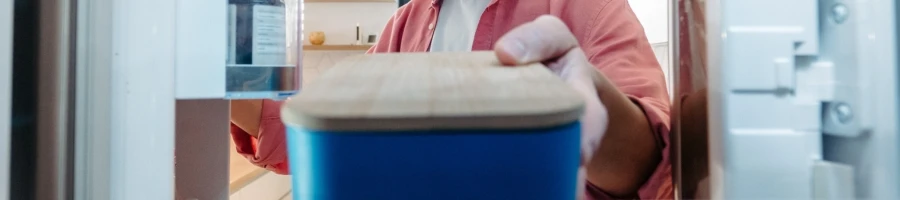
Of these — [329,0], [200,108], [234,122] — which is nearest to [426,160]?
[200,108]

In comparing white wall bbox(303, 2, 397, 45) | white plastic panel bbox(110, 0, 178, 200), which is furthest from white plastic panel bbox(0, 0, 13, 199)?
white wall bbox(303, 2, 397, 45)

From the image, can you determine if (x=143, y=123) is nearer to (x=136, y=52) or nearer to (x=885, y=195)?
(x=136, y=52)

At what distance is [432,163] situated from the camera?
0.19 meters

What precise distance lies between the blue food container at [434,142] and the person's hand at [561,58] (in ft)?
0.32

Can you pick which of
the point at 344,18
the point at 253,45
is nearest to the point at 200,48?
Result: the point at 253,45

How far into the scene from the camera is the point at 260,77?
17.4 inches

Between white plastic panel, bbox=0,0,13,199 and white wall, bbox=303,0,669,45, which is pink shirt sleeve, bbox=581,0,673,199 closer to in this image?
white plastic panel, bbox=0,0,13,199

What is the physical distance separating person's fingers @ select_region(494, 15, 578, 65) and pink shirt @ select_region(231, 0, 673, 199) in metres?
0.18

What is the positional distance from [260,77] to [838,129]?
0.33 meters

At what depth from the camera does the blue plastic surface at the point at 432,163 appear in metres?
0.18

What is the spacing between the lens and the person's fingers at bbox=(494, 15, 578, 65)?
302mm

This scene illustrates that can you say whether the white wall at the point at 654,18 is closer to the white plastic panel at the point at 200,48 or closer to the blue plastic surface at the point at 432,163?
the white plastic panel at the point at 200,48

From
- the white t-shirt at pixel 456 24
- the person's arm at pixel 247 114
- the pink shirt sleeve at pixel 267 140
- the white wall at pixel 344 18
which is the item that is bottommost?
the pink shirt sleeve at pixel 267 140

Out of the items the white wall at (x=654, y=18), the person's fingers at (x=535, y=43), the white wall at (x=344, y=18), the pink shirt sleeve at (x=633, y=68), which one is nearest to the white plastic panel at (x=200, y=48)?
the person's fingers at (x=535, y=43)
